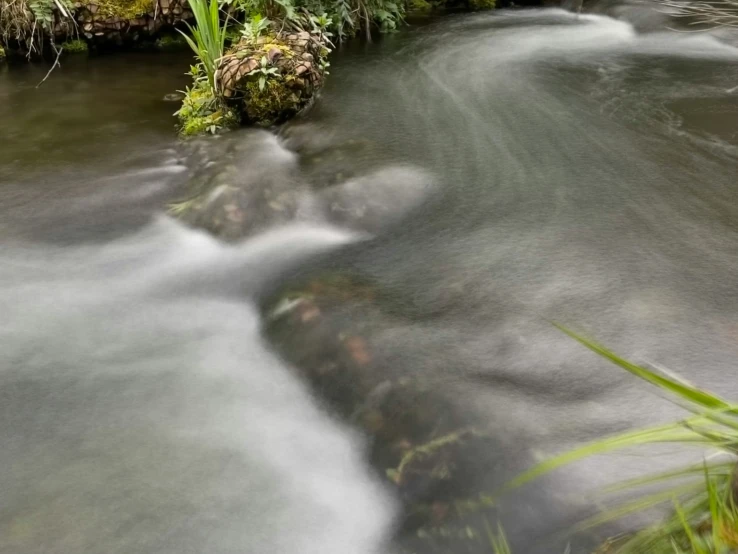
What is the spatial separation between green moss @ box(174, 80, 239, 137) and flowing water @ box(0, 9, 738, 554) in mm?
227

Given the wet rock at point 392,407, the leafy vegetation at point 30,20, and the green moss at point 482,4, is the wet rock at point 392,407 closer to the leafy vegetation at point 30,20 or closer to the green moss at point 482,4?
the leafy vegetation at point 30,20

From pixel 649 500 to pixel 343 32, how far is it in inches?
315

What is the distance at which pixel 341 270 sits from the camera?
3.90 m

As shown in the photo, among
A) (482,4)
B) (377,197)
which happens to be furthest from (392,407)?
(482,4)

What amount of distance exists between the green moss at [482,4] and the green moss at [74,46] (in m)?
5.75

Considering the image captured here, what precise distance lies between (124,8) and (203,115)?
3.41 meters

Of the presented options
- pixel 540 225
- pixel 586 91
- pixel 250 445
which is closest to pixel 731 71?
pixel 586 91

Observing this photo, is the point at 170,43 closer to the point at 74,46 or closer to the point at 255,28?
the point at 74,46

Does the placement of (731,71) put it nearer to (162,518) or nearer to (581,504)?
(581,504)

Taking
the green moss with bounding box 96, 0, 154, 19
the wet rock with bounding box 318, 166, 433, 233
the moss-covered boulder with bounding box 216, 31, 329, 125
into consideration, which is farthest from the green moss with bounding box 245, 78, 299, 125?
the green moss with bounding box 96, 0, 154, 19

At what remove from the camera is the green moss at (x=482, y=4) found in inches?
402

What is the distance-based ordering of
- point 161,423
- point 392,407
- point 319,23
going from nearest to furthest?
point 392,407 < point 161,423 < point 319,23

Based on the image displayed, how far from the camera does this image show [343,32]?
27.8 ft

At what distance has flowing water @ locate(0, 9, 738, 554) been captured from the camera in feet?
8.59
